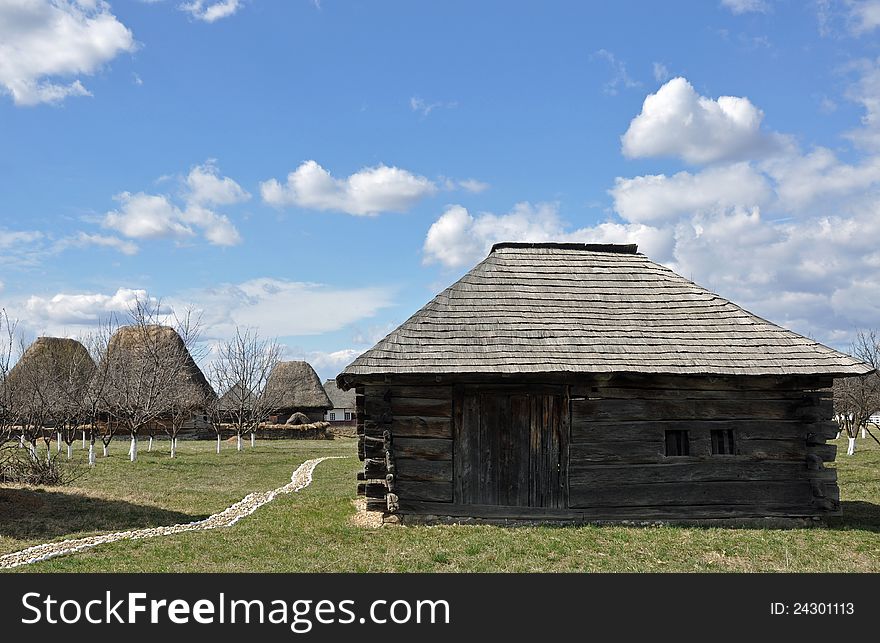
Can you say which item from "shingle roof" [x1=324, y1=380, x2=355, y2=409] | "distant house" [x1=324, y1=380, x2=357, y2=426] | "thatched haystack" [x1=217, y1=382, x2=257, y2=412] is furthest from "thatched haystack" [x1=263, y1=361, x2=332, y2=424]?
"shingle roof" [x1=324, y1=380, x2=355, y2=409]

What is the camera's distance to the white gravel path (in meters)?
9.38

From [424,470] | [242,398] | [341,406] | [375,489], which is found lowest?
[375,489]

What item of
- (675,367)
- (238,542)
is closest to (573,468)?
(675,367)

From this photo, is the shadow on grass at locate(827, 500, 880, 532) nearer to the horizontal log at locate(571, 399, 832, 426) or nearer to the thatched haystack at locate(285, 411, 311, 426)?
the horizontal log at locate(571, 399, 832, 426)

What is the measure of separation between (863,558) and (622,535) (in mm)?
3194

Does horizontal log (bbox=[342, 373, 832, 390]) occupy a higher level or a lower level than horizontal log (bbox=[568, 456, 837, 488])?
higher

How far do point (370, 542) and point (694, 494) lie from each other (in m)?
5.47

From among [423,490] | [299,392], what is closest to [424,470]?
[423,490]

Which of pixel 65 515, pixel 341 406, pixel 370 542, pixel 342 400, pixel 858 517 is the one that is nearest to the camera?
pixel 370 542

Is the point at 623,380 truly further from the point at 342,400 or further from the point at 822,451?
the point at 342,400

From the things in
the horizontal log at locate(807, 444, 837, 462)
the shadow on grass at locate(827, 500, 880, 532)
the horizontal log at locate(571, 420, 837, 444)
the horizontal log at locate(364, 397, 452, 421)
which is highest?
Result: the horizontal log at locate(364, 397, 452, 421)

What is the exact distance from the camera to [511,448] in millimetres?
11742

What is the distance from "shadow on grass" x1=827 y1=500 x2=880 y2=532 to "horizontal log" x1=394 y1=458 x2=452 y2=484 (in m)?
6.50

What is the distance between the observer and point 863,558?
31.7 feet
